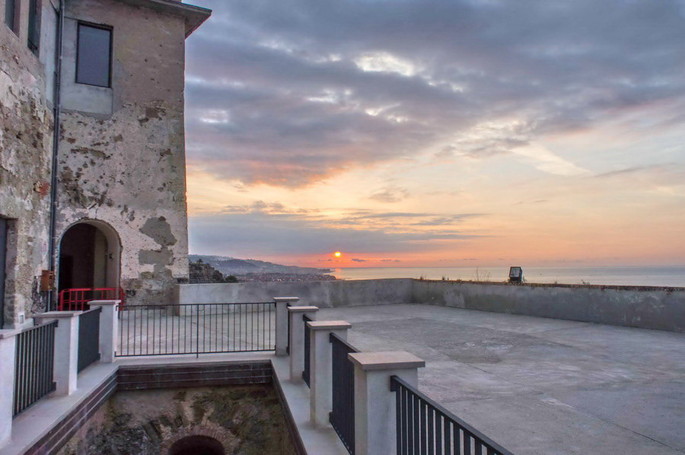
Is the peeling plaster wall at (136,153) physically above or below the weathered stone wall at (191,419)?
above

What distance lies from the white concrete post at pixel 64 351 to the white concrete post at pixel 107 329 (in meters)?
1.48

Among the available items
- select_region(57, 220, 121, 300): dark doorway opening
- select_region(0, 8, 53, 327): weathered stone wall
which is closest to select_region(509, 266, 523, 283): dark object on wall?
select_region(0, 8, 53, 327): weathered stone wall

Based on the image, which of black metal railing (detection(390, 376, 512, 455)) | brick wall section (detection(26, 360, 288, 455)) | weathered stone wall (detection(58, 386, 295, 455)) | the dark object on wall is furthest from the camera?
the dark object on wall

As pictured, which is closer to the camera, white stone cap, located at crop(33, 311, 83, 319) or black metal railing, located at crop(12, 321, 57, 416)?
black metal railing, located at crop(12, 321, 57, 416)

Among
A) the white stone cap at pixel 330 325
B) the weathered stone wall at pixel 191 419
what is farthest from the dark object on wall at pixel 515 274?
the white stone cap at pixel 330 325

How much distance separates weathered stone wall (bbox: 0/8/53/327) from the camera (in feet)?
32.5

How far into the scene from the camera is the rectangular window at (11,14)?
33.5ft

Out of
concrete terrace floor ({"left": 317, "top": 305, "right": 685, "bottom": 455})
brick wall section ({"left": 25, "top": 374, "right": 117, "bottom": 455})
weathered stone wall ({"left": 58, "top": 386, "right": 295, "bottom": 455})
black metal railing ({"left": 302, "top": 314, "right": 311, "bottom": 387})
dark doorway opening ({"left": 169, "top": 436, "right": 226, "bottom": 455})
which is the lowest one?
dark doorway opening ({"left": 169, "top": 436, "right": 226, "bottom": 455})

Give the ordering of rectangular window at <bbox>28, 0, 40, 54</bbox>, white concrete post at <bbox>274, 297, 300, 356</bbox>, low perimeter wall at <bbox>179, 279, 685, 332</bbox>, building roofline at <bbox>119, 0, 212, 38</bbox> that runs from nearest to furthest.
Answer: white concrete post at <bbox>274, 297, 300, 356</bbox> → low perimeter wall at <bbox>179, 279, 685, 332</bbox> → rectangular window at <bbox>28, 0, 40, 54</bbox> → building roofline at <bbox>119, 0, 212, 38</bbox>

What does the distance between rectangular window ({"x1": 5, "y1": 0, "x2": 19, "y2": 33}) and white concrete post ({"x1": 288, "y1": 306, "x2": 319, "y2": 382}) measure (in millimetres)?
9318

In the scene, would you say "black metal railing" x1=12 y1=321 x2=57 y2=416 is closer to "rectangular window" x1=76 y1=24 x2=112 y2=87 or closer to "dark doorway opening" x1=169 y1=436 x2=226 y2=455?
"dark doorway opening" x1=169 y1=436 x2=226 y2=455

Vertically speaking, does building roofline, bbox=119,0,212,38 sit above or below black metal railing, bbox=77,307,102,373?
above

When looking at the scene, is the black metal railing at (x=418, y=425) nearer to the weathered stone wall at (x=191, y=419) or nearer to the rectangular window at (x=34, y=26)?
the weathered stone wall at (x=191, y=419)

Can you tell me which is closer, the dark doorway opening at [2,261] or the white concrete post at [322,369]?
the white concrete post at [322,369]
